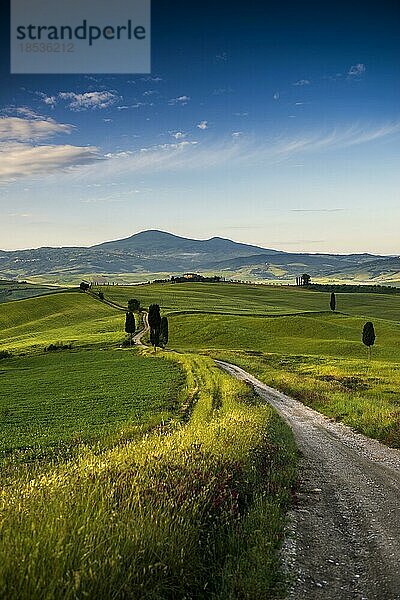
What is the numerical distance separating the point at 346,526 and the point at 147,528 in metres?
5.71

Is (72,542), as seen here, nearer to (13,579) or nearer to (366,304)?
(13,579)

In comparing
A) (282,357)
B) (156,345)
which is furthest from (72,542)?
(156,345)

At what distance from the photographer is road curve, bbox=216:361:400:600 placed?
344 inches

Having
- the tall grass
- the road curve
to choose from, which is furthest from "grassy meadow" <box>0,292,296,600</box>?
the road curve

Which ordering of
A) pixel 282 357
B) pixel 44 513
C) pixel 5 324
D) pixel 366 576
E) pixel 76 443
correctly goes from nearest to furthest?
pixel 44 513
pixel 366 576
pixel 76 443
pixel 282 357
pixel 5 324

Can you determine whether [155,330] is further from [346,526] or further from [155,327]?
[346,526]

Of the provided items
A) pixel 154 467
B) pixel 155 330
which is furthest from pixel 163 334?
pixel 154 467

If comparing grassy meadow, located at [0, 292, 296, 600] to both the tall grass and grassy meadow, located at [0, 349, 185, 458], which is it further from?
grassy meadow, located at [0, 349, 185, 458]

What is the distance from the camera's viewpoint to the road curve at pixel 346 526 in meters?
8.73

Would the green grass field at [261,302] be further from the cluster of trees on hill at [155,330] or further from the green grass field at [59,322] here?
the cluster of trees on hill at [155,330]

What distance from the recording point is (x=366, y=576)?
9.05 m

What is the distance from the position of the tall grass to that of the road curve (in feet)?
1.97

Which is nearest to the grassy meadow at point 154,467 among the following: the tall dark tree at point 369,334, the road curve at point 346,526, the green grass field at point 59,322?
the road curve at point 346,526

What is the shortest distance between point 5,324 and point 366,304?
117m
